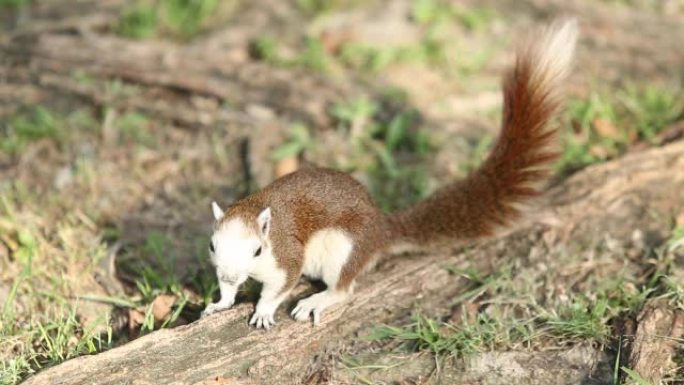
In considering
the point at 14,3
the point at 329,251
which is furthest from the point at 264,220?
the point at 14,3

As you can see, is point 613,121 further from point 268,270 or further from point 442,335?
point 268,270

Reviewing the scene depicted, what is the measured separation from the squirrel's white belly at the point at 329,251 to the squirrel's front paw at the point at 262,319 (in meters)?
0.31

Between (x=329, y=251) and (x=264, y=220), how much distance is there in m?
0.45

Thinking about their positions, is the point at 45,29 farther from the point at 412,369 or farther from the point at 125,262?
the point at 412,369

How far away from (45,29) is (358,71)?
7.66 ft

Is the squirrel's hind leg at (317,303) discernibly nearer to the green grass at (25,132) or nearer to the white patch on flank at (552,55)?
the white patch on flank at (552,55)

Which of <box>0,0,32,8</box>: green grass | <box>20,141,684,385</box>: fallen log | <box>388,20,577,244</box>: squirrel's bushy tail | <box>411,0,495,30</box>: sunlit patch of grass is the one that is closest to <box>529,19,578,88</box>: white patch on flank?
<box>388,20,577,244</box>: squirrel's bushy tail

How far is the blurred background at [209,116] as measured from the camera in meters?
3.93

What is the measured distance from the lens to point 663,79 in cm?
565

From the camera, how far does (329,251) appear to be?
11.9 ft

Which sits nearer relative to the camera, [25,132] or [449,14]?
[25,132]

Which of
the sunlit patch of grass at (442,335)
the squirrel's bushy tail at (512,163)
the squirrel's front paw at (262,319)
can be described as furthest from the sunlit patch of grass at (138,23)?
the sunlit patch of grass at (442,335)

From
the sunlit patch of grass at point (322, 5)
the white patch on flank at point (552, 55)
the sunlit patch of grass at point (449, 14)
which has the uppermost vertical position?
the white patch on flank at point (552, 55)

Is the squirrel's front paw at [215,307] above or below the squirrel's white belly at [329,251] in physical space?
below
